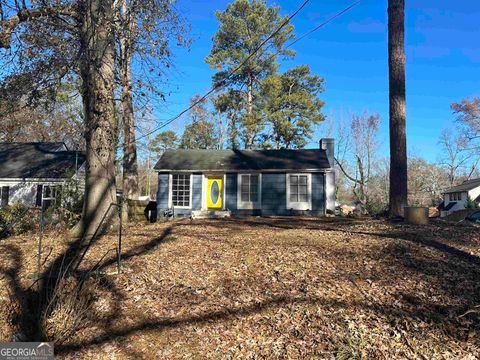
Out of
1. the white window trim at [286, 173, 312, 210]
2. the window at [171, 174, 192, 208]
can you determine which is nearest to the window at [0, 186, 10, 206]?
the window at [171, 174, 192, 208]

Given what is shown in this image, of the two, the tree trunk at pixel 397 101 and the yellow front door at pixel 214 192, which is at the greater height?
the tree trunk at pixel 397 101

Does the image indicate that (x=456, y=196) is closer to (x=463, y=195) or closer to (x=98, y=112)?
(x=463, y=195)

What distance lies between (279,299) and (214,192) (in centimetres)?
1265

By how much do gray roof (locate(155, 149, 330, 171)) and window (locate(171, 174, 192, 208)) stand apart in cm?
46

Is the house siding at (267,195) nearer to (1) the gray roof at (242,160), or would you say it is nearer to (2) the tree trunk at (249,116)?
(1) the gray roof at (242,160)

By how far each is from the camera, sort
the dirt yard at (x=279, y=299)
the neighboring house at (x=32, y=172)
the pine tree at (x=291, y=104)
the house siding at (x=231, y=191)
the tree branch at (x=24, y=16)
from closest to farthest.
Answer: the dirt yard at (x=279, y=299) → the tree branch at (x=24, y=16) → the house siding at (x=231, y=191) → the neighboring house at (x=32, y=172) → the pine tree at (x=291, y=104)

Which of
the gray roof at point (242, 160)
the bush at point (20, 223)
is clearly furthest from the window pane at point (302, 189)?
the bush at point (20, 223)

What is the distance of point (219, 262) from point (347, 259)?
2061mm

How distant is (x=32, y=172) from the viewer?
19.6m

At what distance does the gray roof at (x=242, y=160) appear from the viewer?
1678 cm

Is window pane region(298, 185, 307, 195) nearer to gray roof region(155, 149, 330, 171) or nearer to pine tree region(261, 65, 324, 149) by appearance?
gray roof region(155, 149, 330, 171)

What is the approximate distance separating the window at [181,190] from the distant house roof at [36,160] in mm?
5757

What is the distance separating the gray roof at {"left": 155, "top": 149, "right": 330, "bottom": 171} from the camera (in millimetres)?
16781

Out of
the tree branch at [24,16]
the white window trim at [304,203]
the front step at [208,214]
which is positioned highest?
the tree branch at [24,16]
